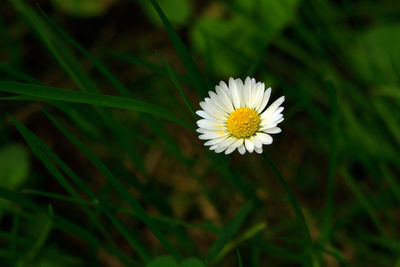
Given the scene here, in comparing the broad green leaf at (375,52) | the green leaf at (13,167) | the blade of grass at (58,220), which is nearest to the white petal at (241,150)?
the blade of grass at (58,220)

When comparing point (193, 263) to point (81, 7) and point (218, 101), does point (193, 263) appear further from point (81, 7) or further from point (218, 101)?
point (81, 7)

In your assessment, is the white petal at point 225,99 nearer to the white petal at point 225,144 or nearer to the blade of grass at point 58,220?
the white petal at point 225,144

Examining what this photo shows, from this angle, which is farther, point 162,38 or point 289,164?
point 162,38

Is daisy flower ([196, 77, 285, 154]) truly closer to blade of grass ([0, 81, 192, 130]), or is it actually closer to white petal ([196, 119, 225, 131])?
white petal ([196, 119, 225, 131])

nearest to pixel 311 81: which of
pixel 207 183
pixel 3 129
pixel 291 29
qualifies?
pixel 291 29

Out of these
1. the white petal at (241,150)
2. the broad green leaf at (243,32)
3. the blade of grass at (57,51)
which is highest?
the broad green leaf at (243,32)

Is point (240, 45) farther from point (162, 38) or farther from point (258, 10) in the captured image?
point (162, 38)

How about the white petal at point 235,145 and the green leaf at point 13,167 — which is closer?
the white petal at point 235,145

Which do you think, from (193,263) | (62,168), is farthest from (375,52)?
(62,168)
